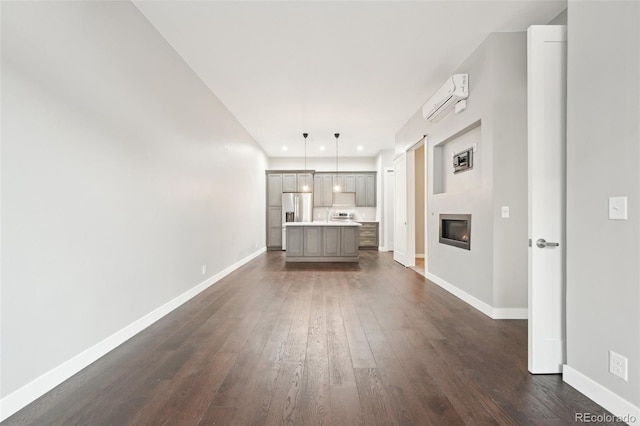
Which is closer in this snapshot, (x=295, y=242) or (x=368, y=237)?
(x=295, y=242)

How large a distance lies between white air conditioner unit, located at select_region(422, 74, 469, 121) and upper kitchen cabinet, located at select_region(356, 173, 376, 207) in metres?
5.07

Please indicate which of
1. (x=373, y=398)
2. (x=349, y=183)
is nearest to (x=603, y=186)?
(x=373, y=398)

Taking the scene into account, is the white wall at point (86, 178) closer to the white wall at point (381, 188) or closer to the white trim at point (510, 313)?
the white trim at point (510, 313)

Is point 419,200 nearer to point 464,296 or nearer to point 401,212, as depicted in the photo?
point 401,212

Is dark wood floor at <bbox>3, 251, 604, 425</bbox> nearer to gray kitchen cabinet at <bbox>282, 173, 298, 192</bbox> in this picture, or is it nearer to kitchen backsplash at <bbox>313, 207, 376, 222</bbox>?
gray kitchen cabinet at <bbox>282, 173, 298, 192</bbox>

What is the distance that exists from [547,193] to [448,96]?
7.24ft

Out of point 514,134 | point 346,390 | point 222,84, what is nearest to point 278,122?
point 222,84

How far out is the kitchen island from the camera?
6848 millimetres

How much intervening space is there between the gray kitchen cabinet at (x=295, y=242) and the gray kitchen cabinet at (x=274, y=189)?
2.54 metres

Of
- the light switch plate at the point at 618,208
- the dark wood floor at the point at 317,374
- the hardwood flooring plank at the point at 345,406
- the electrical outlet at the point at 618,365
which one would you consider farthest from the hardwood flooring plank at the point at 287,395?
the light switch plate at the point at 618,208

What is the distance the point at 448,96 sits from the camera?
12.6ft

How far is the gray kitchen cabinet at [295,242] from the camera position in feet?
22.7

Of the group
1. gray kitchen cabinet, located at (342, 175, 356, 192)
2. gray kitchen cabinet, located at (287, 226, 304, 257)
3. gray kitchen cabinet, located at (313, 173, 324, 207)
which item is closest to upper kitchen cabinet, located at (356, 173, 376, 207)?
gray kitchen cabinet, located at (342, 175, 356, 192)

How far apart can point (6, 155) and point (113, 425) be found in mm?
1510
